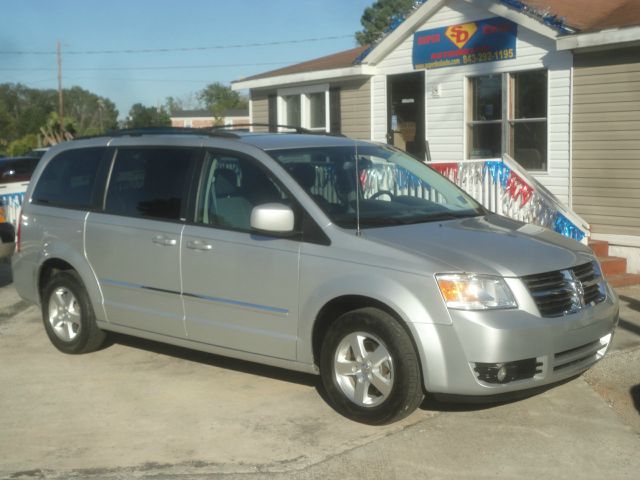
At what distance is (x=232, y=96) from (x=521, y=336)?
92768 millimetres

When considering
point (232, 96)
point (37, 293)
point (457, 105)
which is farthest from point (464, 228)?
point (232, 96)

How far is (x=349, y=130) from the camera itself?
16.0m

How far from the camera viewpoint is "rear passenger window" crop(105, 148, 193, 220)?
6.53 m

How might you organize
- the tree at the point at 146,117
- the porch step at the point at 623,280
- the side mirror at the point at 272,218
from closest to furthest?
the side mirror at the point at 272,218 < the porch step at the point at 623,280 < the tree at the point at 146,117

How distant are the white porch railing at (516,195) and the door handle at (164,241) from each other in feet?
17.3

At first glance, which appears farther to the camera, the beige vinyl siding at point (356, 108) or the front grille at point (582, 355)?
the beige vinyl siding at point (356, 108)

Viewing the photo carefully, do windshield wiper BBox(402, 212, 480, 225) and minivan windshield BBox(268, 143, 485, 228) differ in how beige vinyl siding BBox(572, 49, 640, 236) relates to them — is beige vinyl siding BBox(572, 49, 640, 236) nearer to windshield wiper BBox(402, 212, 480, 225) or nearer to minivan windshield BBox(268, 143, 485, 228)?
minivan windshield BBox(268, 143, 485, 228)

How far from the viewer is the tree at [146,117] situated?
62750 mm

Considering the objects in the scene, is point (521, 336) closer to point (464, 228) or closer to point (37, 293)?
point (464, 228)

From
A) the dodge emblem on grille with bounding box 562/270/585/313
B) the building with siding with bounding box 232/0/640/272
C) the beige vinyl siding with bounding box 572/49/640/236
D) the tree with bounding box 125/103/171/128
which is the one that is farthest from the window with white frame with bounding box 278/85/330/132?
the tree with bounding box 125/103/171/128

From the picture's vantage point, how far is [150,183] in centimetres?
677

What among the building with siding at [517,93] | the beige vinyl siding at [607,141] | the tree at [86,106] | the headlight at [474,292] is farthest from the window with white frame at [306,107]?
the tree at [86,106]

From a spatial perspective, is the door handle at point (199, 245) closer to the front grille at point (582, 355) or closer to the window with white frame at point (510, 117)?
the front grille at point (582, 355)

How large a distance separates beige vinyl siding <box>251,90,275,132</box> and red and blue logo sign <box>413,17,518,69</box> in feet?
13.5
